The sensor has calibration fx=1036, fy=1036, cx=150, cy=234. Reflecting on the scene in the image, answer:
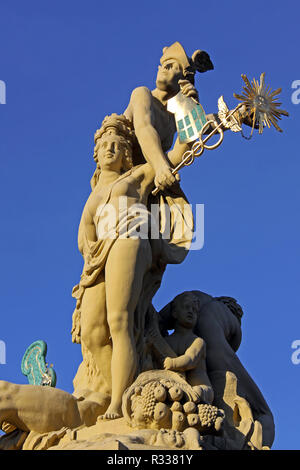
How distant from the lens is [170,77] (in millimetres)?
13188

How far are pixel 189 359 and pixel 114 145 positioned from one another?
284 cm

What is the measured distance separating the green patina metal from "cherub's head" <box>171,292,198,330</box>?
5.59ft

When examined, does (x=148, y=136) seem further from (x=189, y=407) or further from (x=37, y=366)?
(x=189, y=407)

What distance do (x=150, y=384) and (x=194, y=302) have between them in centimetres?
188

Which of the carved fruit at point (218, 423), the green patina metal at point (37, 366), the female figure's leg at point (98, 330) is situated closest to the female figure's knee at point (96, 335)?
the female figure's leg at point (98, 330)

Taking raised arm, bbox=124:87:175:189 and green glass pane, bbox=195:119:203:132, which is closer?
raised arm, bbox=124:87:175:189

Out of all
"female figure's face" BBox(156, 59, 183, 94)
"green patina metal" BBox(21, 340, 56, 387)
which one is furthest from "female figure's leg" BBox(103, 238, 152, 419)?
"female figure's face" BBox(156, 59, 183, 94)

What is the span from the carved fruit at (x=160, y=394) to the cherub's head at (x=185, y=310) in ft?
5.40

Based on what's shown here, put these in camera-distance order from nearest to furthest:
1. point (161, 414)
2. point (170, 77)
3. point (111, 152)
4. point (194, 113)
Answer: point (161, 414) < point (111, 152) < point (194, 113) < point (170, 77)

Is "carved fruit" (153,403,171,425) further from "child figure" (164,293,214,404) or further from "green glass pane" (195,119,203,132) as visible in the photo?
"green glass pane" (195,119,203,132)

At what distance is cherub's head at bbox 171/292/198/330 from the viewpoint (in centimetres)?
1190

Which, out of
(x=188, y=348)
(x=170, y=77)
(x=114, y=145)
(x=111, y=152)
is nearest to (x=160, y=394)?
(x=188, y=348)

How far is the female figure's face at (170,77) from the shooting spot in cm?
1320
